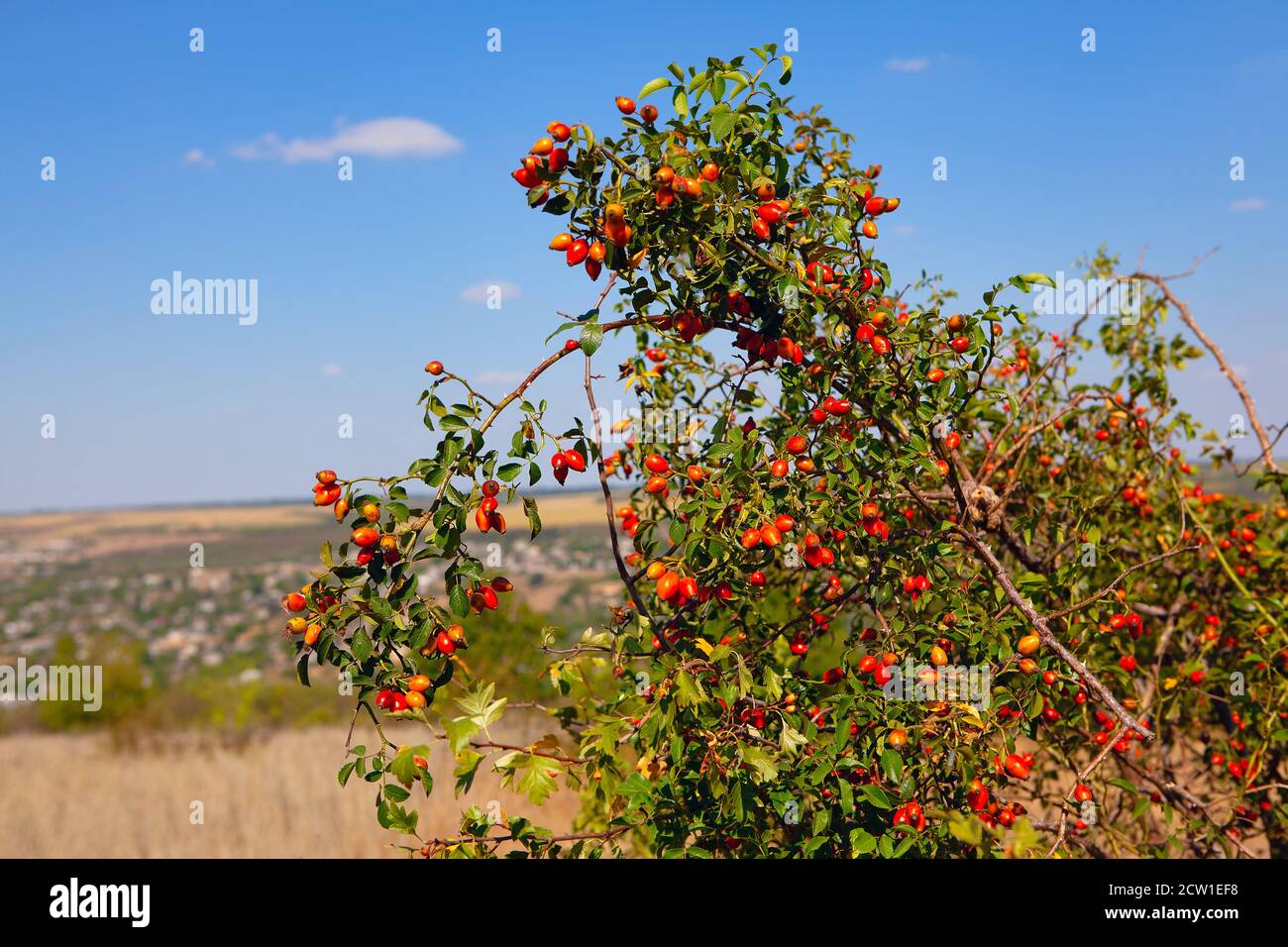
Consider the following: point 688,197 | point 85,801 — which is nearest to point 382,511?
point 688,197

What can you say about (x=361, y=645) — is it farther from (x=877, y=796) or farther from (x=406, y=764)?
(x=877, y=796)

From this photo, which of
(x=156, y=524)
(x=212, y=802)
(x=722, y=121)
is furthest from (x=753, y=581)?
(x=156, y=524)

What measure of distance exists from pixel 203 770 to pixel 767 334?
1777cm

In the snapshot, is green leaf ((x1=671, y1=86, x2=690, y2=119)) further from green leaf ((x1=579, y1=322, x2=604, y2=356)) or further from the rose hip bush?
green leaf ((x1=579, y1=322, x2=604, y2=356))

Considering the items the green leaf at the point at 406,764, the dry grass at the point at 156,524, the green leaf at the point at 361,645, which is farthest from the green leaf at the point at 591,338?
the dry grass at the point at 156,524

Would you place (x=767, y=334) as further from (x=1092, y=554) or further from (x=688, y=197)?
(x=1092, y=554)

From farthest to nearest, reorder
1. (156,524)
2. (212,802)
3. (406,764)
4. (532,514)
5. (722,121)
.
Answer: (156,524)
(212,802)
(722,121)
(532,514)
(406,764)

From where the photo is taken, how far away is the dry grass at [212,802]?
11.8 m

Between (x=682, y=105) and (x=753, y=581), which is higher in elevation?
(x=682, y=105)

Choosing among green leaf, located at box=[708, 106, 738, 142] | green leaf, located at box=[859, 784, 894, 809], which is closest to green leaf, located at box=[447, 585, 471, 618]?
green leaf, located at box=[859, 784, 894, 809]

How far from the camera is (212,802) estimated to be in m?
14.1

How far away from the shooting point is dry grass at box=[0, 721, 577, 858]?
11.8 meters
